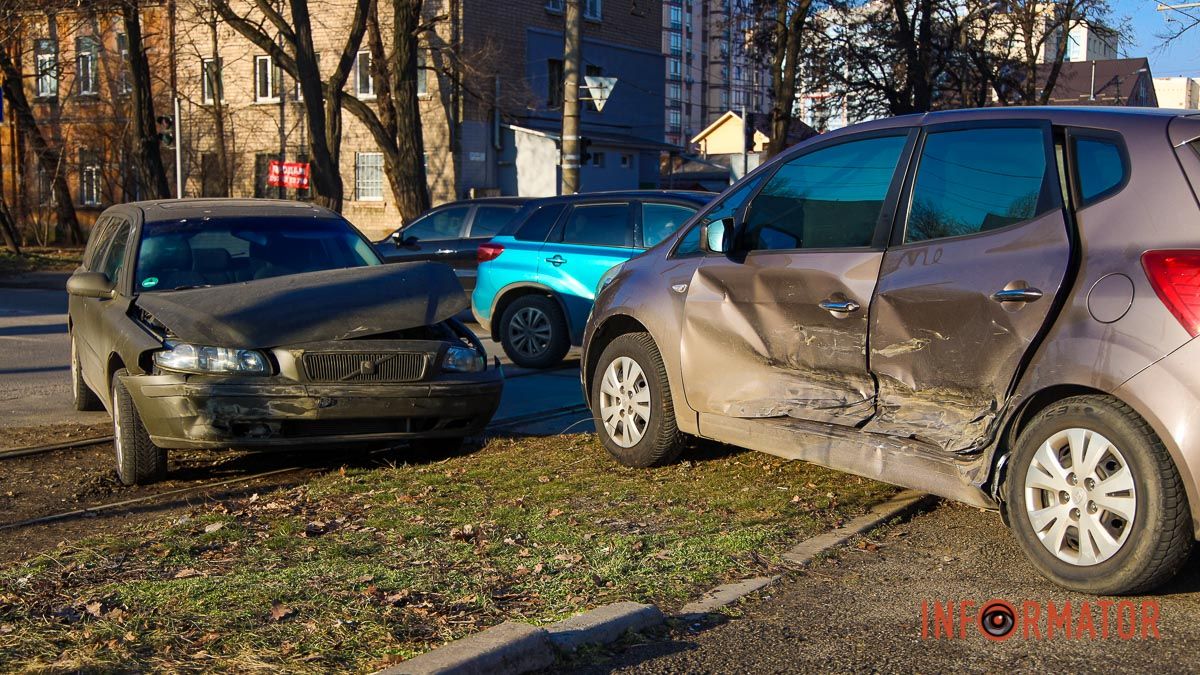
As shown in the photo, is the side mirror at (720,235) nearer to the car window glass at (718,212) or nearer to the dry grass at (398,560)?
the car window glass at (718,212)

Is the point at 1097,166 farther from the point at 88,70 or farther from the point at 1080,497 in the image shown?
the point at 88,70

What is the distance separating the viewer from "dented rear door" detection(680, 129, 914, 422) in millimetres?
5645

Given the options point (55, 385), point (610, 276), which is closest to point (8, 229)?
point (55, 385)

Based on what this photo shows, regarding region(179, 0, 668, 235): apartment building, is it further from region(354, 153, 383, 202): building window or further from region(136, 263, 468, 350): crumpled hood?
region(136, 263, 468, 350): crumpled hood

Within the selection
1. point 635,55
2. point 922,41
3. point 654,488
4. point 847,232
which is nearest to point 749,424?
point 654,488

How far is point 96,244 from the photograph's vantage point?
9.11 meters

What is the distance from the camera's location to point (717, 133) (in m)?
76.3

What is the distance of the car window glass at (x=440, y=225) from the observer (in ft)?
52.2

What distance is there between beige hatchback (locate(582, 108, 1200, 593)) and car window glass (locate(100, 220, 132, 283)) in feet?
11.8

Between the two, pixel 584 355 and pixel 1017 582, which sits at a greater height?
pixel 584 355

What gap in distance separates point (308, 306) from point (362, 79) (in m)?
33.7

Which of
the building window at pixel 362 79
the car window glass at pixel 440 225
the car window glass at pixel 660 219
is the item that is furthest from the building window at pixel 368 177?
the car window glass at pixel 660 219

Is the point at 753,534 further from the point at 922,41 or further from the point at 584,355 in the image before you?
the point at 922,41

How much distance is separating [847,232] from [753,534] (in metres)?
1.49
